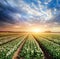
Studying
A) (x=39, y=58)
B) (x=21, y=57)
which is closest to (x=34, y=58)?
(x=39, y=58)

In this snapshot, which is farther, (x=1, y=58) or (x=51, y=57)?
(x=51, y=57)

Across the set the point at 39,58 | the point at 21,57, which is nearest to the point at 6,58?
the point at 21,57

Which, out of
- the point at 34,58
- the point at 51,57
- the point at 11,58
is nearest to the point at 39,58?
the point at 34,58

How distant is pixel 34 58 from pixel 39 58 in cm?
56

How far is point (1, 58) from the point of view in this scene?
1702 cm

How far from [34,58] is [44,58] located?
1197 millimetres

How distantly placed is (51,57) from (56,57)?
36.3 inches

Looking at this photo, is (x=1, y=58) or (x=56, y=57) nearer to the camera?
(x=1, y=58)

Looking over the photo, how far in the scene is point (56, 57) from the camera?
18109mm

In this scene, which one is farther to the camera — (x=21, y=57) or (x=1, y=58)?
(x=21, y=57)

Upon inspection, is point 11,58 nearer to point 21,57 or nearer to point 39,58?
Answer: point 21,57

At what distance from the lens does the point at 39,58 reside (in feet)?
57.9

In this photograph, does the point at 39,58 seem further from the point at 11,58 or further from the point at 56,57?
the point at 11,58

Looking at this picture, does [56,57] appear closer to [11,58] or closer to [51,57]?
[51,57]
